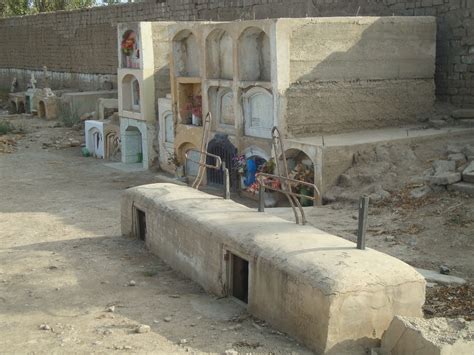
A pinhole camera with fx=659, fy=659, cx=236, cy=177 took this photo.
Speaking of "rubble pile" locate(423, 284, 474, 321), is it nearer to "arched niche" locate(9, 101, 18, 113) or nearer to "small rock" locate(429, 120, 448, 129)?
"small rock" locate(429, 120, 448, 129)

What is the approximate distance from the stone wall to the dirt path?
305 inches

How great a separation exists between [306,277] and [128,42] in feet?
43.5

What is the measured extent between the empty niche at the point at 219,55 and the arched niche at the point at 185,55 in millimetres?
922

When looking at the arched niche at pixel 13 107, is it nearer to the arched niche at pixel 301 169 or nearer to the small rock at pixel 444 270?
the arched niche at pixel 301 169

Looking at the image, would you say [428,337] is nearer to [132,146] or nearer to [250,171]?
[250,171]

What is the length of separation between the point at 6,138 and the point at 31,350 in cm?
1733

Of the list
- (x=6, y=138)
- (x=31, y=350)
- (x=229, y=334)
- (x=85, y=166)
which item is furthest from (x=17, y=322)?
(x=6, y=138)

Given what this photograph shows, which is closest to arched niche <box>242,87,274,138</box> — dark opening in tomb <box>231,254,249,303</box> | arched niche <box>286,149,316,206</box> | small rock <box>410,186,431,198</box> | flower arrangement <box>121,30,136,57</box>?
arched niche <box>286,149,316,206</box>

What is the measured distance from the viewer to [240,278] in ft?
22.7

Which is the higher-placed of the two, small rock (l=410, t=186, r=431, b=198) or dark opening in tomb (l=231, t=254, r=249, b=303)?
small rock (l=410, t=186, r=431, b=198)

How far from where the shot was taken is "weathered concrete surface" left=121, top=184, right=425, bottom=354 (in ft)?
17.6

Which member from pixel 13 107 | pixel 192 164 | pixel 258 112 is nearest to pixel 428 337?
pixel 258 112

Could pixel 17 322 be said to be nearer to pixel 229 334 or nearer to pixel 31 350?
pixel 31 350

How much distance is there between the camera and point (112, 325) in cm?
618
